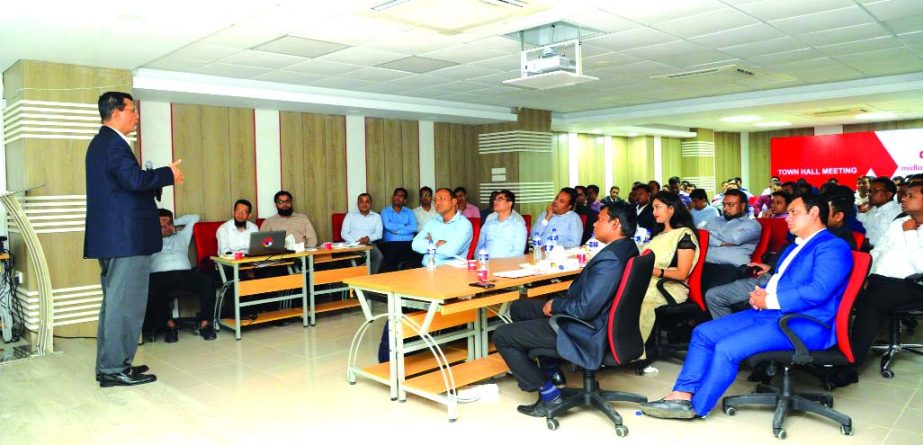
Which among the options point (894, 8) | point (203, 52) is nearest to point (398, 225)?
point (203, 52)

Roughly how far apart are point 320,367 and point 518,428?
2.05 metres

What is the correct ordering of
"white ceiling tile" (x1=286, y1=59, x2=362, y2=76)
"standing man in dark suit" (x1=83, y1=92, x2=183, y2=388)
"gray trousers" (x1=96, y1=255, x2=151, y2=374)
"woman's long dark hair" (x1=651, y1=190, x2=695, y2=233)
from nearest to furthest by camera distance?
"standing man in dark suit" (x1=83, y1=92, x2=183, y2=388)
"gray trousers" (x1=96, y1=255, x2=151, y2=374)
"woman's long dark hair" (x1=651, y1=190, x2=695, y2=233)
"white ceiling tile" (x1=286, y1=59, x2=362, y2=76)

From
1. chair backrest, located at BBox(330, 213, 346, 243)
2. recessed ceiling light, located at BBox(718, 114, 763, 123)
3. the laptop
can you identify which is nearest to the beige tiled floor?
the laptop

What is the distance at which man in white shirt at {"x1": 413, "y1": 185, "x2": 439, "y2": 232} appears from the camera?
9.86 m

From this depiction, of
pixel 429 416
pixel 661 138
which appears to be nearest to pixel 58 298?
pixel 429 416

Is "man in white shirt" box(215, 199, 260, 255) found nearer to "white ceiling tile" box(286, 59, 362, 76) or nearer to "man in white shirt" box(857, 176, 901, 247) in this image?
"white ceiling tile" box(286, 59, 362, 76)

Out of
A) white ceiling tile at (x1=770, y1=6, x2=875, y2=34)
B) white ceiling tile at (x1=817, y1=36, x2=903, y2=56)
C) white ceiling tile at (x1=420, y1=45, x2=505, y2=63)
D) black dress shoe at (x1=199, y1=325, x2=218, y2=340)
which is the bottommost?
black dress shoe at (x1=199, y1=325, x2=218, y2=340)

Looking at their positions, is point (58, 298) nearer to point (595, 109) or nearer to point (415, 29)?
point (415, 29)

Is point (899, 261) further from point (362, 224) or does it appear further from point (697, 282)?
point (362, 224)

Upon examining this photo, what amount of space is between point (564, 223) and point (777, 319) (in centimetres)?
332

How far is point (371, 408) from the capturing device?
14.2ft

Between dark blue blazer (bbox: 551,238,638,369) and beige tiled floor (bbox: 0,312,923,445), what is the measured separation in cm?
50

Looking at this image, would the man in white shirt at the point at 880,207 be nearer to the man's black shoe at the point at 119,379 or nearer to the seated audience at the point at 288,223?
the seated audience at the point at 288,223

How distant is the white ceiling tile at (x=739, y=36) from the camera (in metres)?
5.88
